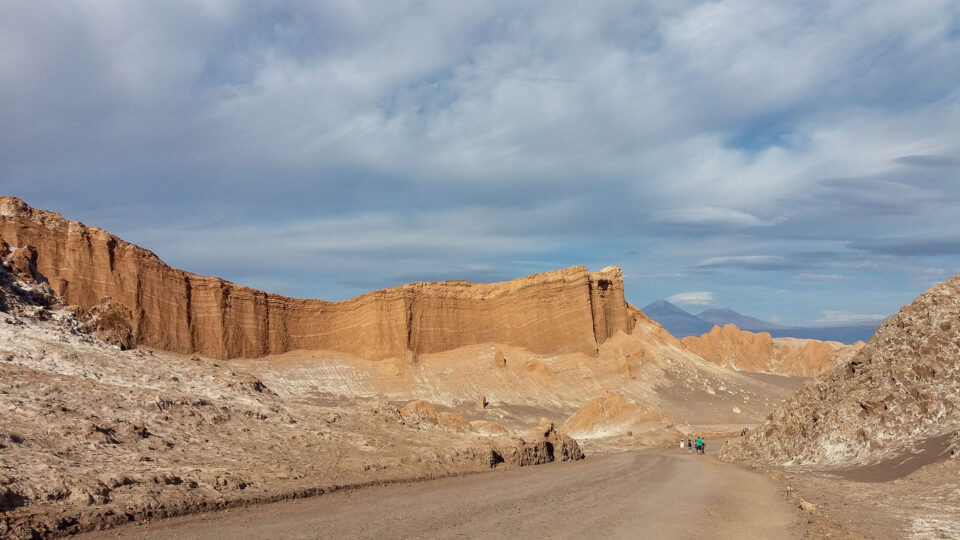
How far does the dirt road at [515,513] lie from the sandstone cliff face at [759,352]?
120514 millimetres

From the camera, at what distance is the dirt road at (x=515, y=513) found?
13026mm

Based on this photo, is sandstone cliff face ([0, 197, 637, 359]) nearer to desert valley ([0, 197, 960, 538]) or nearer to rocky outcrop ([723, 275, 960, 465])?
desert valley ([0, 197, 960, 538])

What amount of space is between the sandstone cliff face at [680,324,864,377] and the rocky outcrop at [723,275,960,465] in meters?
110

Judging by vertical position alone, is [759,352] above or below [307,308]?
below

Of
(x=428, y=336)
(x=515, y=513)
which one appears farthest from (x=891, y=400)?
(x=428, y=336)

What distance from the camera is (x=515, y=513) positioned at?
15.6 meters

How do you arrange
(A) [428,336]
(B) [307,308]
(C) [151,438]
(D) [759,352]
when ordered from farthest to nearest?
(D) [759,352]
(A) [428,336]
(B) [307,308]
(C) [151,438]

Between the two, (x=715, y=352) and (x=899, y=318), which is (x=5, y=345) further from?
(x=715, y=352)

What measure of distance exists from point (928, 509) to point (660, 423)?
3783cm

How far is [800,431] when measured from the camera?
1110 inches

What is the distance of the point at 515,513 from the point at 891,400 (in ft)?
53.4

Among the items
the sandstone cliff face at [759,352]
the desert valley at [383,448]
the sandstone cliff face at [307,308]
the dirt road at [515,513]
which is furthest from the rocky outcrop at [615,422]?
the sandstone cliff face at [759,352]

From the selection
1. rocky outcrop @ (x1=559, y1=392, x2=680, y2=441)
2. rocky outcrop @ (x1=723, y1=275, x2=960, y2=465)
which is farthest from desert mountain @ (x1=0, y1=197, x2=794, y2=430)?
rocky outcrop @ (x1=723, y1=275, x2=960, y2=465)

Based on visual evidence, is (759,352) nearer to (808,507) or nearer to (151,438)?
(808,507)
